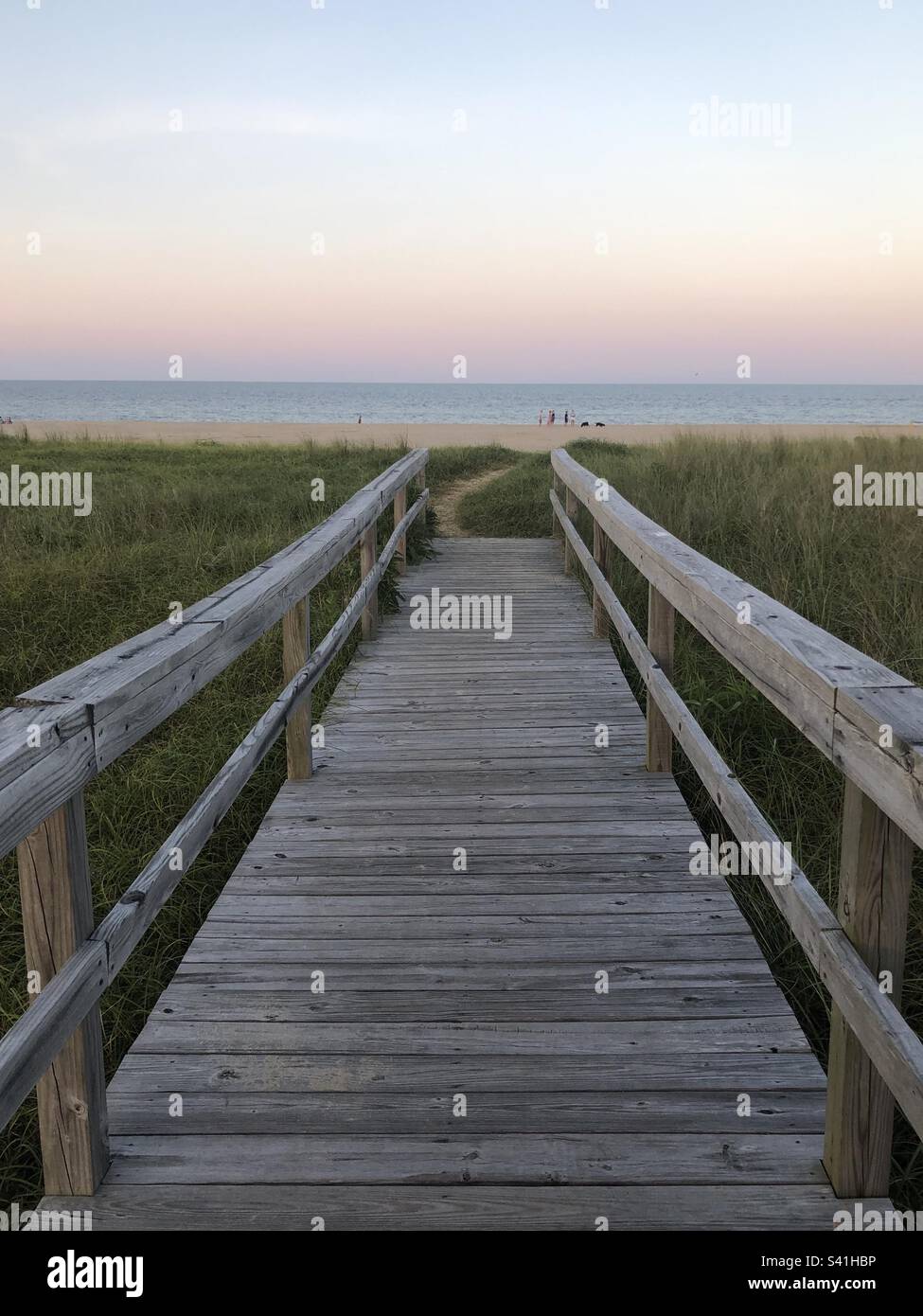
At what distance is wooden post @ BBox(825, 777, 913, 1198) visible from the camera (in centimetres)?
159

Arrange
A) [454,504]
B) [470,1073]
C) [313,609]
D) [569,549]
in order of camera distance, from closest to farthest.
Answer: [470,1073], [313,609], [569,549], [454,504]

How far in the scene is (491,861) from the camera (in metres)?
3.29

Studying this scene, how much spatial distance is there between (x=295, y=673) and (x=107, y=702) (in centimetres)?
222

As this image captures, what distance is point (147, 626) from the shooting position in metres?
6.48

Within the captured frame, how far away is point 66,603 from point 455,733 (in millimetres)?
3780

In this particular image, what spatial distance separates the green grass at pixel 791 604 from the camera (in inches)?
112

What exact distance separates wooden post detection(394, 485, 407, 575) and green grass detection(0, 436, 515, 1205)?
1.40 ft

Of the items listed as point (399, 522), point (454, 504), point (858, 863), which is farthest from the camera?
point (454, 504)

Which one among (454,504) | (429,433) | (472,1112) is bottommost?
(472,1112)

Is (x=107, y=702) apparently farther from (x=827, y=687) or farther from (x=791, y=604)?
(x=791, y=604)

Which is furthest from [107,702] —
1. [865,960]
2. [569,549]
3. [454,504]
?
[454,504]
